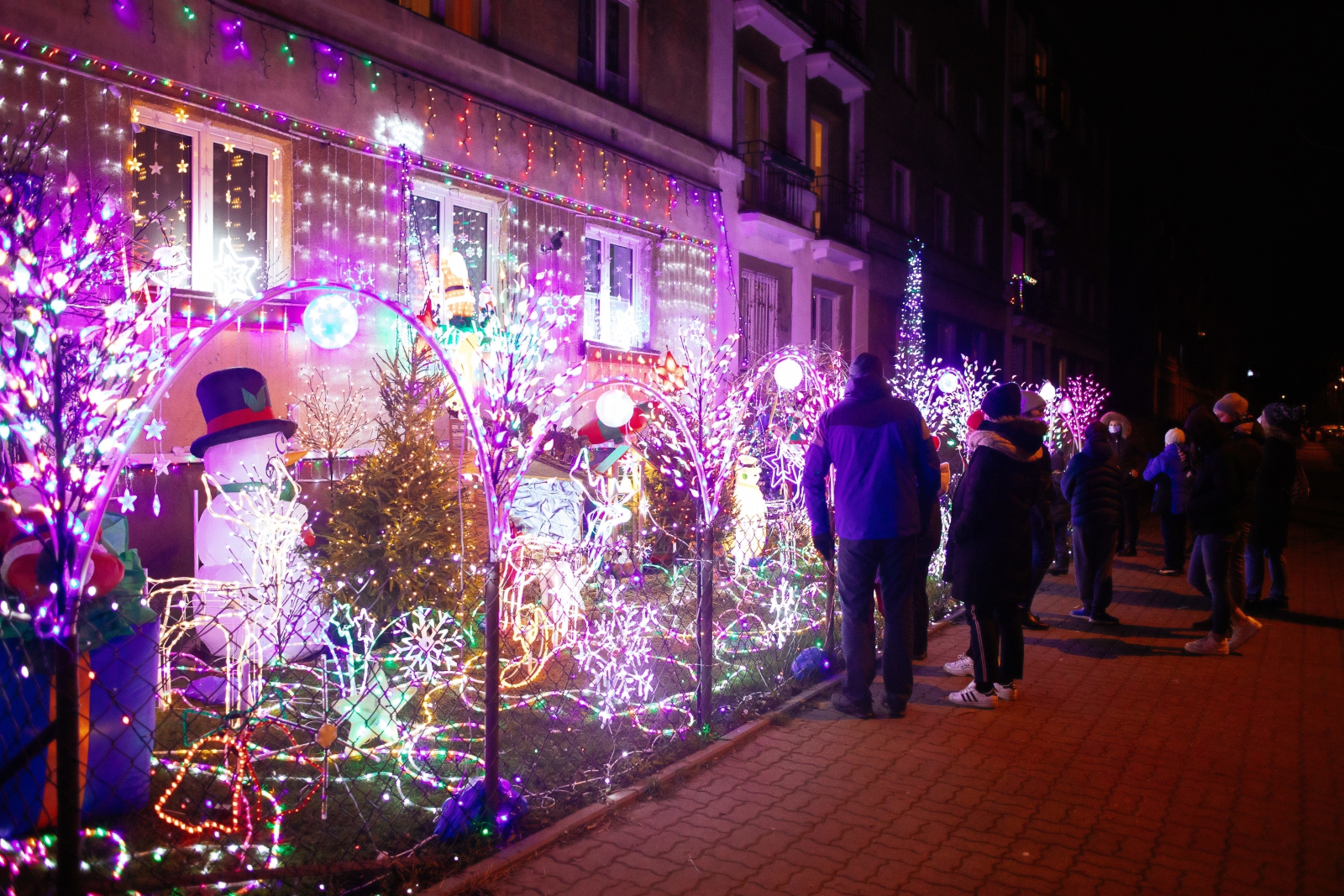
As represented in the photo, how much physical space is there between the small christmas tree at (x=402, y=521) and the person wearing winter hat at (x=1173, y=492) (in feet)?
29.1

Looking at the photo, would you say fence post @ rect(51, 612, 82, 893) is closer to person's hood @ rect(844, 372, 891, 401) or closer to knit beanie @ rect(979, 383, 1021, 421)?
person's hood @ rect(844, 372, 891, 401)

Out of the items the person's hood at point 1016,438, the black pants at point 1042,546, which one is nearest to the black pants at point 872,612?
the person's hood at point 1016,438

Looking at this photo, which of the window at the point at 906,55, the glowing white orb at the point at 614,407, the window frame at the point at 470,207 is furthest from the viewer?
the window at the point at 906,55

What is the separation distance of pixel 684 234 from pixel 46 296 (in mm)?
11184

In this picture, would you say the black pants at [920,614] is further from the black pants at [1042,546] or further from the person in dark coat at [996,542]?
the black pants at [1042,546]

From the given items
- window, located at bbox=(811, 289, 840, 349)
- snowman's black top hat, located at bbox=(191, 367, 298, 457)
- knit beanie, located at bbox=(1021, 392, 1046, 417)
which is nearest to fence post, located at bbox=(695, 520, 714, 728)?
snowman's black top hat, located at bbox=(191, 367, 298, 457)

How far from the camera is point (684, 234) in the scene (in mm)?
13227

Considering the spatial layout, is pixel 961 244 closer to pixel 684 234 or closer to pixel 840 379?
pixel 684 234

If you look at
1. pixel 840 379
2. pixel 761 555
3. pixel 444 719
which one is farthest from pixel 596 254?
pixel 444 719

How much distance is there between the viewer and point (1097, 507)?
8094 mm

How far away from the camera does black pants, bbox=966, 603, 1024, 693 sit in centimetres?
563

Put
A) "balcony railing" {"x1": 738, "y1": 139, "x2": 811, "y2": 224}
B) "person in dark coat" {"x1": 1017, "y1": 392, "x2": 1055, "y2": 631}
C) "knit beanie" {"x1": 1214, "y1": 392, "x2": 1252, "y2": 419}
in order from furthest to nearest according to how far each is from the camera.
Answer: "balcony railing" {"x1": 738, "y1": 139, "x2": 811, "y2": 224} < "knit beanie" {"x1": 1214, "y1": 392, "x2": 1252, "y2": 419} < "person in dark coat" {"x1": 1017, "y1": 392, "x2": 1055, "y2": 631}

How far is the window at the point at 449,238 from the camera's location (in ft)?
30.2

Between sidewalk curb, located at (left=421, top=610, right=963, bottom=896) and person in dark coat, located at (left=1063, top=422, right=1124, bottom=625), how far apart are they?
12.7 ft
